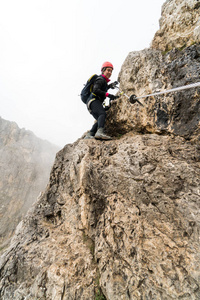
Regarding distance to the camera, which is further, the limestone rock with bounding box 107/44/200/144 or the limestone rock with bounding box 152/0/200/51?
the limestone rock with bounding box 152/0/200/51

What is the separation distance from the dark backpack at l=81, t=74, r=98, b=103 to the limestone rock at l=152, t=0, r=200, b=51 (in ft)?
9.32

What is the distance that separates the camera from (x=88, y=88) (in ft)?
19.8

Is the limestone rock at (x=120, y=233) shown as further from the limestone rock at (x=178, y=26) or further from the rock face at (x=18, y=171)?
the rock face at (x=18, y=171)

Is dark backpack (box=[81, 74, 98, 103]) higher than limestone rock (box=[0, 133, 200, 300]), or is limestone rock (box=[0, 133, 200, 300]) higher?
dark backpack (box=[81, 74, 98, 103])

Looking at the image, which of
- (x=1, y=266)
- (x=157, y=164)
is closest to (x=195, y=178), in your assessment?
(x=157, y=164)

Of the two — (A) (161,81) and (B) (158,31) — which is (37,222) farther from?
(B) (158,31)

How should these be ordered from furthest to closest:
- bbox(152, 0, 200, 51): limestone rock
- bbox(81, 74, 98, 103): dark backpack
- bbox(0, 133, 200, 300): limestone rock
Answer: bbox(81, 74, 98, 103): dark backpack < bbox(152, 0, 200, 51): limestone rock < bbox(0, 133, 200, 300): limestone rock

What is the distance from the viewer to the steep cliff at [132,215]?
2.79 metres

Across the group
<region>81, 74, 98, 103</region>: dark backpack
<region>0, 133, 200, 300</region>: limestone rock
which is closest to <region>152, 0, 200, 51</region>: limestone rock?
<region>81, 74, 98, 103</region>: dark backpack

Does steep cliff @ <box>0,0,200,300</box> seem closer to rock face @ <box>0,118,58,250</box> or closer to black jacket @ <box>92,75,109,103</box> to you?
black jacket @ <box>92,75,109,103</box>

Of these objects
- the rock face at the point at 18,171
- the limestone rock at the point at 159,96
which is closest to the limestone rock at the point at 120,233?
the limestone rock at the point at 159,96

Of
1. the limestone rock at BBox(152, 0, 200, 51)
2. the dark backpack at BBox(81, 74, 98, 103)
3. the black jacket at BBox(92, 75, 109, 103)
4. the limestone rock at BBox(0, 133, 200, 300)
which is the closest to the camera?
the limestone rock at BBox(0, 133, 200, 300)

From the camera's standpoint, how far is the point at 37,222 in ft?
15.7

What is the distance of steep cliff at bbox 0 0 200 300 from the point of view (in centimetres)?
279
